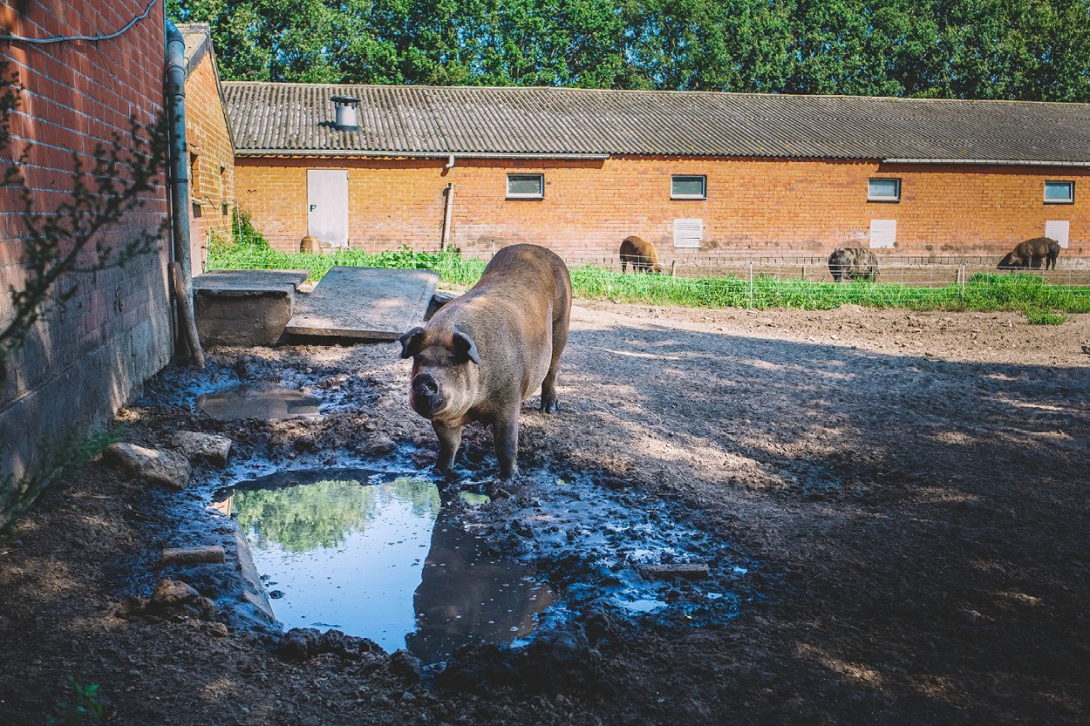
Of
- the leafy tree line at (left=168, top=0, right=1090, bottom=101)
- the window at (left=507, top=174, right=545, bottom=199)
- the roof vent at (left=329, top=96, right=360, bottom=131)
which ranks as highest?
the leafy tree line at (left=168, top=0, right=1090, bottom=101)

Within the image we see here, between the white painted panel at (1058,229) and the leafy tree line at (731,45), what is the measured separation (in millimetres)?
16442

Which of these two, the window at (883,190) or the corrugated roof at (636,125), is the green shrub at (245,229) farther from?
the window at (883,190)

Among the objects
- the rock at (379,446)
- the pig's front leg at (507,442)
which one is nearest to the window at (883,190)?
the rock at (379,446)

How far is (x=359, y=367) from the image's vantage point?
28.4 feet

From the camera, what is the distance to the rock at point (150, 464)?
5.16 m

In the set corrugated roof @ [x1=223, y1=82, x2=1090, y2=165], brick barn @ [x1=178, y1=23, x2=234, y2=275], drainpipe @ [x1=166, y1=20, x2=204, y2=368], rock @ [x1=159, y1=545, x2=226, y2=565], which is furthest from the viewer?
corrugated roof @ [x1=223, y1=82, x2=1090, y2=165]

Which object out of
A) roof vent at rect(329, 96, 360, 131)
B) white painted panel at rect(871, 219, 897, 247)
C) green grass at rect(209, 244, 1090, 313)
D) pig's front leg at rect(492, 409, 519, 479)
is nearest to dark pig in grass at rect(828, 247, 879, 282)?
green grass at rect(209, 244, 1090, 313)

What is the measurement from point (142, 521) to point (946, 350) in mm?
9731

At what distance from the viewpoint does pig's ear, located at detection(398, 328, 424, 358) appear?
204 inches

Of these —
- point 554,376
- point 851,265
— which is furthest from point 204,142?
point 851,265

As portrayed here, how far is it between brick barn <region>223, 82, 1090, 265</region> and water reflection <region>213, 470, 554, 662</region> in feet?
65.9

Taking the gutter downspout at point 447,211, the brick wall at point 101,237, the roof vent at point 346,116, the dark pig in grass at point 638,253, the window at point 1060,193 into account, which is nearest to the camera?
the brick wall at point 101,237

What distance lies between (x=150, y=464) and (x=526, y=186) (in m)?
21.8

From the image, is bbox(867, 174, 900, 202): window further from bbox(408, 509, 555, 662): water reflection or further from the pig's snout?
bbox(408, 509, 555, 662): water reflection
